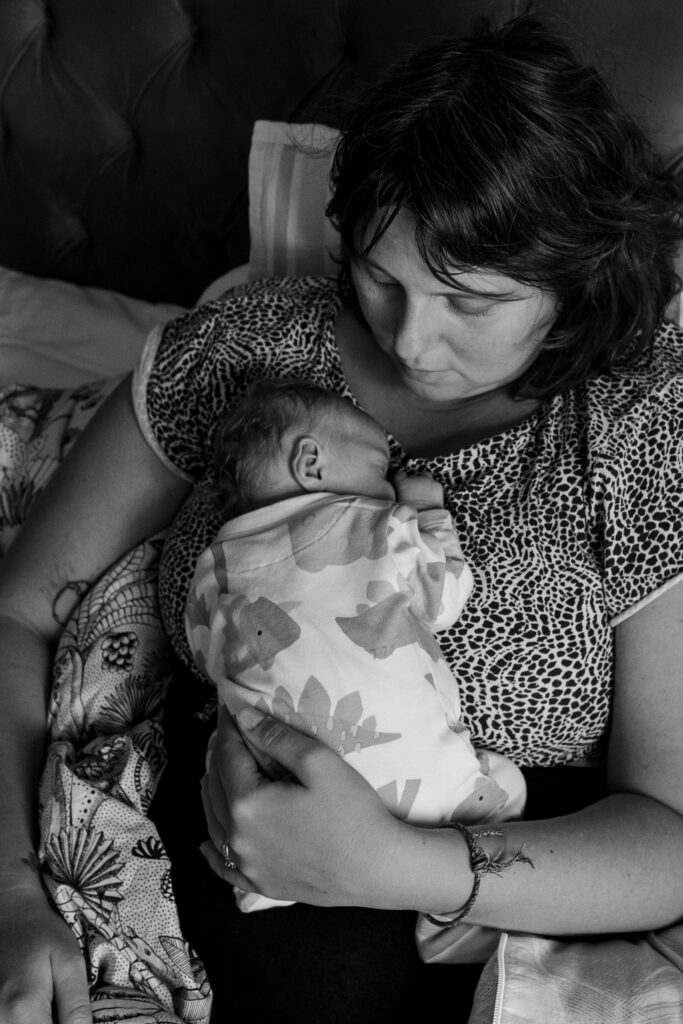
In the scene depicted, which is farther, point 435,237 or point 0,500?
point 0,500

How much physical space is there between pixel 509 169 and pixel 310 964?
89cm

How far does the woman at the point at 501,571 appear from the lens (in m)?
1.04

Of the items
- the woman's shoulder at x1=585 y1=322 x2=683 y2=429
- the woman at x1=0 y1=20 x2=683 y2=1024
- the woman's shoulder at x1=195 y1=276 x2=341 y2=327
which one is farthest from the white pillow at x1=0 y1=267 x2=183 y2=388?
the woman's shoulder at x1=585 y1=322 x2=683 y2=429

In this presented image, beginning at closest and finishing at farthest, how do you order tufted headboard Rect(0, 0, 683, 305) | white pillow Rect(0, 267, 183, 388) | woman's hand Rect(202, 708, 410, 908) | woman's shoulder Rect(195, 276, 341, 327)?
woman's hand Rect(202, 708, 410, 908) → woman's shoulder Rect(195, 276, 341, 327) → tufted headboard Rect(0, 0, 683, 305) → white pillow Rect(0, 267, 183, 388)

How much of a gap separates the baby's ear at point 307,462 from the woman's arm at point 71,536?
35cm

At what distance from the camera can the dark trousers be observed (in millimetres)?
1087

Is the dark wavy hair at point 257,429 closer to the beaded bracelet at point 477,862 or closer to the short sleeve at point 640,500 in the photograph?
the short sleeve at point 640,500

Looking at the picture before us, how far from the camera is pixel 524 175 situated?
3.43 ft

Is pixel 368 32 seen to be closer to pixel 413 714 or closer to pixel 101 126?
pixel 101 126

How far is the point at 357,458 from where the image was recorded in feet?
3.81

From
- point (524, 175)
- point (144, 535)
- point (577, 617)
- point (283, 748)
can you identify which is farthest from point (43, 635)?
point (524, 175)

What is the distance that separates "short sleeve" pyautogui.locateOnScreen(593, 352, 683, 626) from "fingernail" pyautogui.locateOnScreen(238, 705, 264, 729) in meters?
0.42

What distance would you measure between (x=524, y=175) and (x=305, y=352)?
0.43 metres

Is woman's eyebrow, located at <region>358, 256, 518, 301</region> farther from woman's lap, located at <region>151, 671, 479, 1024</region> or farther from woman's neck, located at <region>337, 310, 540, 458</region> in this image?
woman's lap, located at <region>151, 671, 479, 1024</region>
